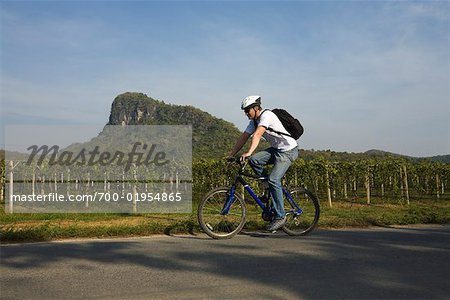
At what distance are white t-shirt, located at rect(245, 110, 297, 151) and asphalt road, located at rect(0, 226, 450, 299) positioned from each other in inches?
52.3

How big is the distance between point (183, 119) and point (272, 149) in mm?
120588

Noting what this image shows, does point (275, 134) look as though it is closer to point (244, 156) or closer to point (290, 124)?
point (290, 124)

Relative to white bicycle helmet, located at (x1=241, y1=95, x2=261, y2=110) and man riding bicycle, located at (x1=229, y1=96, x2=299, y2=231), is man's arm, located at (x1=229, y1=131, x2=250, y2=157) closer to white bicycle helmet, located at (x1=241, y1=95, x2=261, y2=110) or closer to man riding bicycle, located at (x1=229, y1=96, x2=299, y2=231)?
man riding bicycle, located at (x1=229, y1=96, x2=299, y2=231)

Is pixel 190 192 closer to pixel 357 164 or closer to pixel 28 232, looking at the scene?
pixel 357 164

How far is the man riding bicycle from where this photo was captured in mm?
5606

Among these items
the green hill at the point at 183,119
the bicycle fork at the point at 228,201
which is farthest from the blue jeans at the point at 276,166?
the green hill at the point at 183,119

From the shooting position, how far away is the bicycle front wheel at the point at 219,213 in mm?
5613

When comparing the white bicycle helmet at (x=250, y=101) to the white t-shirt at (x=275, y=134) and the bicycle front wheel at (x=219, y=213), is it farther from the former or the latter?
the bicycle front wheel at (x=219, y=213)

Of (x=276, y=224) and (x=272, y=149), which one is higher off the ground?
(x=272, y=149)

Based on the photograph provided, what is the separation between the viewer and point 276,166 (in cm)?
571

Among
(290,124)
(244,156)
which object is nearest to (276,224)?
(244,156)

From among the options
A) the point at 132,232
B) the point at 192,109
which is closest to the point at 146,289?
the point at 132,232

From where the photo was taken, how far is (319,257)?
4043 millimetres

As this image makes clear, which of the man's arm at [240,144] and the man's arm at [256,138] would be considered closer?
the man's arm at [256,138]
